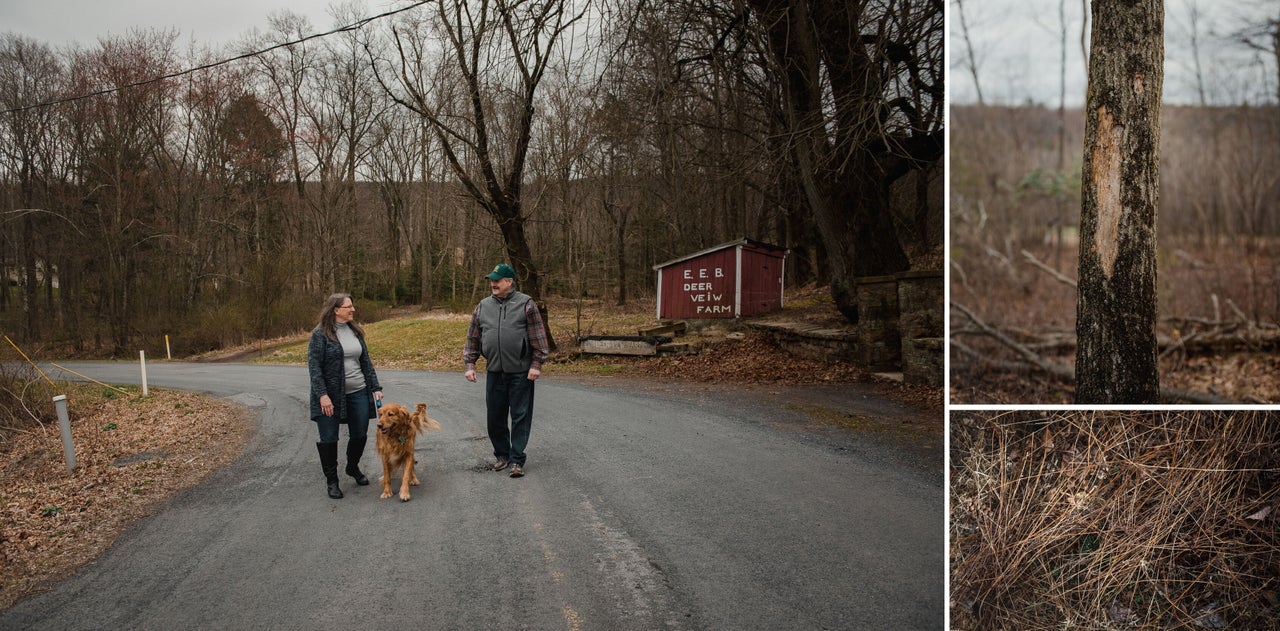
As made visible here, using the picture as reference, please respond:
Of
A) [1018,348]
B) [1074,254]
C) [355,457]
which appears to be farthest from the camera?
[1074,254]

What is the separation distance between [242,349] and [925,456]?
24.8 meters

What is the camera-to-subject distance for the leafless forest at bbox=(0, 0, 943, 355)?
9648 millimetres

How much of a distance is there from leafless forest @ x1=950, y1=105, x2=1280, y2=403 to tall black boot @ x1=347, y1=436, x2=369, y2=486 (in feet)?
17.8

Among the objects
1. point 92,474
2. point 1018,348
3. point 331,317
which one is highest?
point 331,317

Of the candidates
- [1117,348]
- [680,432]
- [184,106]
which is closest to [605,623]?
[1117,348]

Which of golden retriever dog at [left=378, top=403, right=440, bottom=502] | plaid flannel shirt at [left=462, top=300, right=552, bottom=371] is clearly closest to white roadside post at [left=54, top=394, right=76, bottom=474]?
golden retriever dog at [left=378, top=403, right=440, bottom=502]

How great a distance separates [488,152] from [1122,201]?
17.4 metres

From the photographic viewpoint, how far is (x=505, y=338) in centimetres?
587

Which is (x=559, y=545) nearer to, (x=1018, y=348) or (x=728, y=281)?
(x=1018, y=348)

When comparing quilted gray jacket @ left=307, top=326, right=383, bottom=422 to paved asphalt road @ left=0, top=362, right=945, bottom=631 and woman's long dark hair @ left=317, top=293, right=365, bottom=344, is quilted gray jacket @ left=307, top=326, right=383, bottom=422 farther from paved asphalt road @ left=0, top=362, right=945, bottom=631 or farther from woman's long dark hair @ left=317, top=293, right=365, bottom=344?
paved asphalt road @ left=0, top=362, right=945, bottom=631

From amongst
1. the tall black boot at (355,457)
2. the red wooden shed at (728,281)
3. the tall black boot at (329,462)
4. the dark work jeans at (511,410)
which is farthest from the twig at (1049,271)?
the red wooden shed at (728,281)

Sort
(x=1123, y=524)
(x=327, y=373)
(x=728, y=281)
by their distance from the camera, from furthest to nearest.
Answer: (x=728, y=281)
(x=327, y=373)
(x=1123, y=524)

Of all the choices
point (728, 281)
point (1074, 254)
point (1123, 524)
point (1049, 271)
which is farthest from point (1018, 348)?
point (728, 281)

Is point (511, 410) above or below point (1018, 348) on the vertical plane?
below
